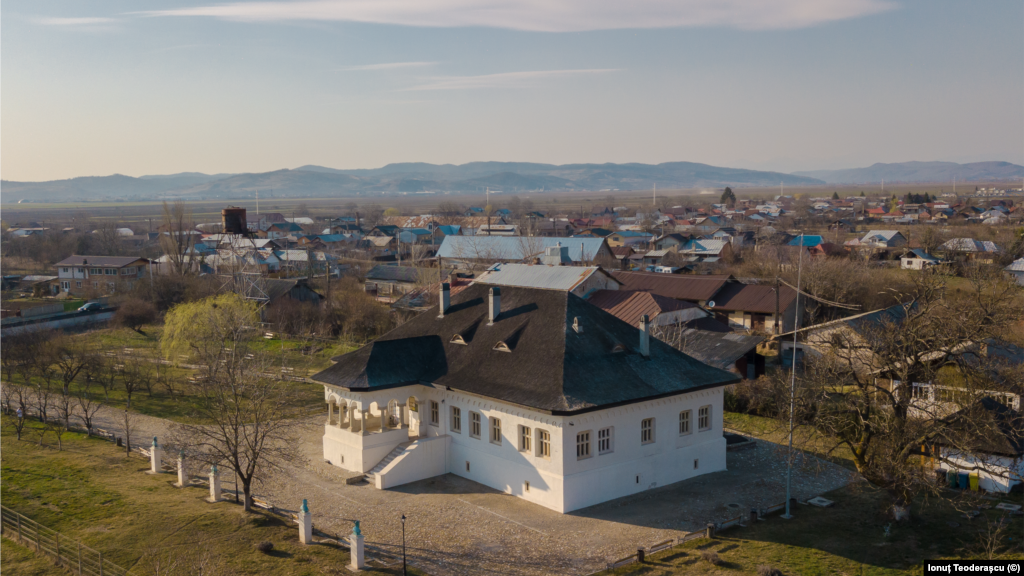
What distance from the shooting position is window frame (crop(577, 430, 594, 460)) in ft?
82.4

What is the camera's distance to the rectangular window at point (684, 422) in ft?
91.7

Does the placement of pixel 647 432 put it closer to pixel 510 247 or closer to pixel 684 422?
pixel 684 422

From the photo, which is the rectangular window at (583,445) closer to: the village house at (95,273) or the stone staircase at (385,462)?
the stone staircase at (385,462)

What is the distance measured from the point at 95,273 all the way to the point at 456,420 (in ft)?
233

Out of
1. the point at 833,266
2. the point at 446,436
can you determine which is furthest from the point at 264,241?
the point at 446,436

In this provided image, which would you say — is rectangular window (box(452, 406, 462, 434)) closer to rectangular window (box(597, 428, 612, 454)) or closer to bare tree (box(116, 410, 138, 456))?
rectangular window (box(597, 428, 612, 454))

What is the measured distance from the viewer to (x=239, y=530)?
22.9 metres

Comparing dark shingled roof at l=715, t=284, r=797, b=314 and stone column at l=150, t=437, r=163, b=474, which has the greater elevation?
dark shingled roof at l=715, t=284, r=797, b=314

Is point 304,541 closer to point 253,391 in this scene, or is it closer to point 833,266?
point 253,391

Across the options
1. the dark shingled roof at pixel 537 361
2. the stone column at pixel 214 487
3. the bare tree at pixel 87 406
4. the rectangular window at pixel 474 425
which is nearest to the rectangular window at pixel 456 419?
the rectangular window at pixel 474 425

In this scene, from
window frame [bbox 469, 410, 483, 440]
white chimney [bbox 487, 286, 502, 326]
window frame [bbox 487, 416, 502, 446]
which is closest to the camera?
window frame [bbox 487, 416, 502, 446]

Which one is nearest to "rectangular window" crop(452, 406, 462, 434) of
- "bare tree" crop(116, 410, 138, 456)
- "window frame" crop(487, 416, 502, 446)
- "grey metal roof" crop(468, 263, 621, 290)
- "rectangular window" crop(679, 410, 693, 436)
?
"window frame" crop(487, 416, 502, 446)

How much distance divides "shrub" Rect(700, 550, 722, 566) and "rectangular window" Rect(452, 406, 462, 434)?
10.8 m

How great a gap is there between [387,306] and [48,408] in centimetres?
2857
